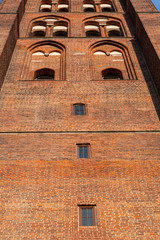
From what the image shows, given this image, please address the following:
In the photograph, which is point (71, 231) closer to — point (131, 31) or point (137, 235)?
point (137, 235)

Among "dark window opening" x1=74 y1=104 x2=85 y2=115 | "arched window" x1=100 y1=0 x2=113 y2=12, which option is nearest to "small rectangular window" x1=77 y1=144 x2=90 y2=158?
"dark window opening" x1=74 y1=104 x2=85 y2=115

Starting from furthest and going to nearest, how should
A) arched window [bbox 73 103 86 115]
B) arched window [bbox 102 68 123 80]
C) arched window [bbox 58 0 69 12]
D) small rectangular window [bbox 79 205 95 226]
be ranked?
1. arched window [bbox 58 0 69 12]
2. arched window [bbox 102 68 123 80]
3. arched window [bbox 73 103 86 115]
4. small rectangular window [bbox 79 205 95 226]

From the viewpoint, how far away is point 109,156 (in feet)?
31.9

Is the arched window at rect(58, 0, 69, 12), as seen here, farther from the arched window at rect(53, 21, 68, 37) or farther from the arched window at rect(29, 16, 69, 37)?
the arched window at rect(53, 21, 68, 37)

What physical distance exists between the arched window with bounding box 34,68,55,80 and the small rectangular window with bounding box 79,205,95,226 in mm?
7785

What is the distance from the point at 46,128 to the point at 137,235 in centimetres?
480

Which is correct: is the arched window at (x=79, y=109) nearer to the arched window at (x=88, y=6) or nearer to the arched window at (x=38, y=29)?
the arched window at (x=38, y=29)

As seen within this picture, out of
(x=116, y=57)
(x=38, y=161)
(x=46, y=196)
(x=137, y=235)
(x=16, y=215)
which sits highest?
(x=116, y=57)

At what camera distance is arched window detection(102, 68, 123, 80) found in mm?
14633

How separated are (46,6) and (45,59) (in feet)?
30.5

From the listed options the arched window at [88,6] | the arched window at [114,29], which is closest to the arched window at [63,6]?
the arched window at [88,6]

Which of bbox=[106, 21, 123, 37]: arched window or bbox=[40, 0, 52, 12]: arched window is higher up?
bbox=[40, 0, 52, 12]: arched window

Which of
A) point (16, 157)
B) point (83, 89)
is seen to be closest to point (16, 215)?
point (16, 157)

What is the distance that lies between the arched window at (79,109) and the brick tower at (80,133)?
4 centimetres
